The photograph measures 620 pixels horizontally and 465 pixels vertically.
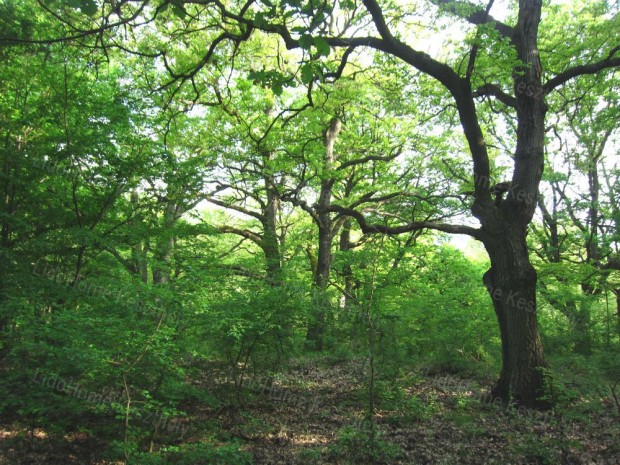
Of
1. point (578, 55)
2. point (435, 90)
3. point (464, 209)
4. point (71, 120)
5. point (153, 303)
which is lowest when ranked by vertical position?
point (153, 303)

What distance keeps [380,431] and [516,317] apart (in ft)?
9.64

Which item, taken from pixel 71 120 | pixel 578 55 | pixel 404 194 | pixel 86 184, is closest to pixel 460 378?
pixel 404 194

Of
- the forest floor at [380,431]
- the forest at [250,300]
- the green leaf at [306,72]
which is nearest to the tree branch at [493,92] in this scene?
the forest at [250,300]

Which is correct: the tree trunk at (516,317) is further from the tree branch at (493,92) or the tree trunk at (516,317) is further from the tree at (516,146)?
the tree branch at (493,92)

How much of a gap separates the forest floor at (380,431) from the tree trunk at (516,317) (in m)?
0.36

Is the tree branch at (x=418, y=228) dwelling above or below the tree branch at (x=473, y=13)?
below

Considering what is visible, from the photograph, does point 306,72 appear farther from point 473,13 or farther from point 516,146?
point 473,13

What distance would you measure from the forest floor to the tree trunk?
0.36 m

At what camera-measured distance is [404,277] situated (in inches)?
516

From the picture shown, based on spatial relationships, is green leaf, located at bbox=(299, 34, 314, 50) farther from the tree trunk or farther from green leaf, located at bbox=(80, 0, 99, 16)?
the tree trunk

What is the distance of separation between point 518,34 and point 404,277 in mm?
8023

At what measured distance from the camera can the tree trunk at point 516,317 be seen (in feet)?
20.3

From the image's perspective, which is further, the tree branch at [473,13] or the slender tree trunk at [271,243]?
the slender tree trunk at [271,243]

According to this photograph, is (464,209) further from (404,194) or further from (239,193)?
(239,193)
